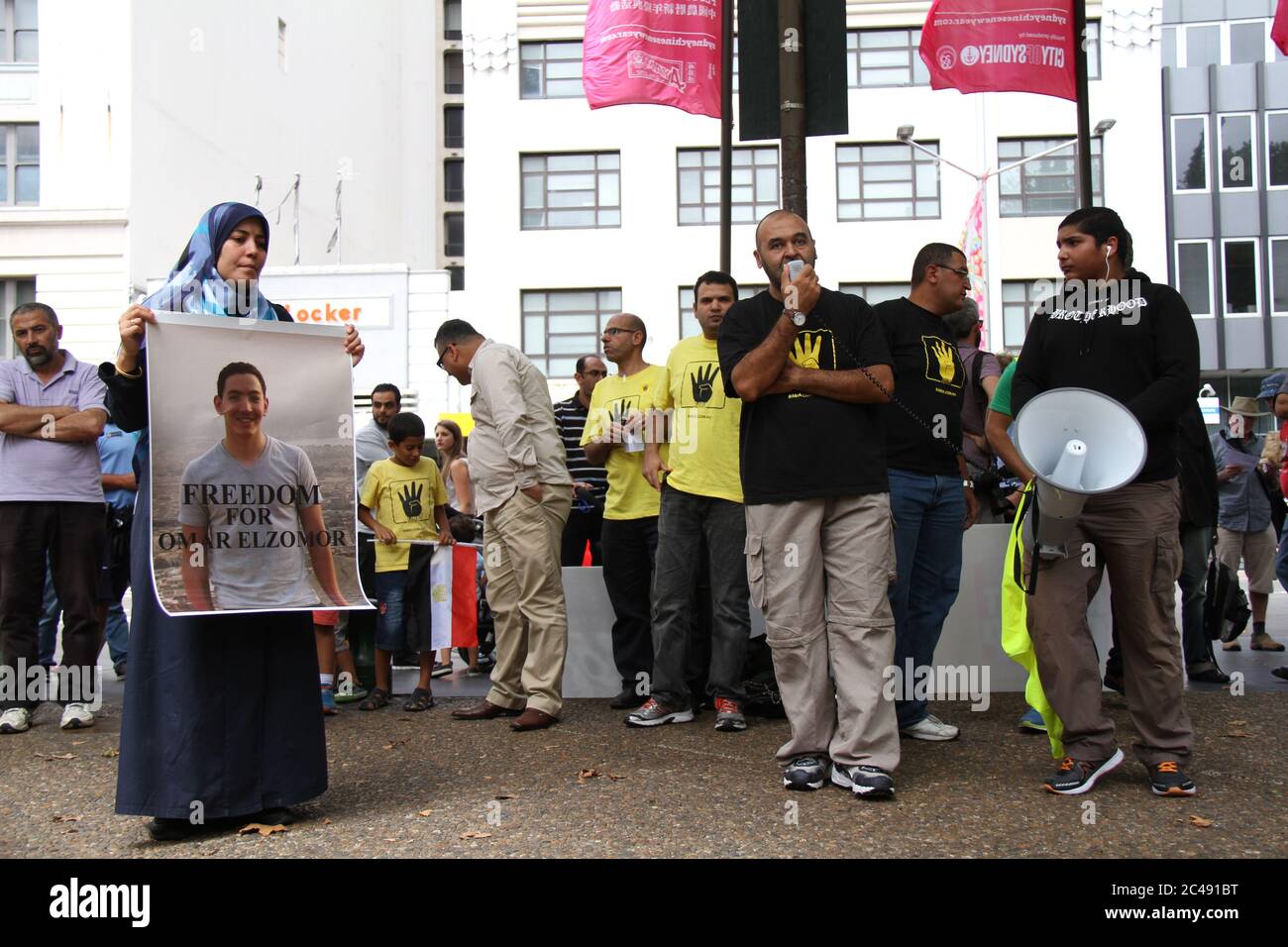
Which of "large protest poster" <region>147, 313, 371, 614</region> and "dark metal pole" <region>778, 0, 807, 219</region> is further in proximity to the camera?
"dark metal pole" <region>778, 0, 807, 219</region>

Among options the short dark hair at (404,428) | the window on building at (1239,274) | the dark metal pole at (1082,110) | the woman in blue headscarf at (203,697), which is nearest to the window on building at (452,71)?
the window on building at (1239,274)

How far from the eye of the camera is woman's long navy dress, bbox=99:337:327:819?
163 inches

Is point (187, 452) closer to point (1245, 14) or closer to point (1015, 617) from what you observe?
point (1015, 617)

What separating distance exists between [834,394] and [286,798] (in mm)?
2434

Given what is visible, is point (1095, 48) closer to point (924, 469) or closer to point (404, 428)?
point (404, 428)

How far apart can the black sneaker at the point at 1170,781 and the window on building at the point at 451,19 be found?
2669 inches

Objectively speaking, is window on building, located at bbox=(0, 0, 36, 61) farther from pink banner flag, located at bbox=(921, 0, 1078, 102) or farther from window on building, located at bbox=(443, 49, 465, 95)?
window on building, located at bbox=(443, 49, 465, 95)

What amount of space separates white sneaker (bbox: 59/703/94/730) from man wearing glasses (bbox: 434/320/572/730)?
184 cm

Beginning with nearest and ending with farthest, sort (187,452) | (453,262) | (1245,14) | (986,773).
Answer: (187,452) → (986,773) → (1245,14) → (453,262)

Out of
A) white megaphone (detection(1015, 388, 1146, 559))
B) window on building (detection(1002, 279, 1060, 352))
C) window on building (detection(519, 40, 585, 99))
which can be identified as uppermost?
window on building (detection(519, 40, 585, 99))

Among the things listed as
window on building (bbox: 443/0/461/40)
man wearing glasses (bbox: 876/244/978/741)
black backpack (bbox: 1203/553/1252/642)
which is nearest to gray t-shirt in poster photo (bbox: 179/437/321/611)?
man wearing glasses (bbox: 876/244/978/741)
